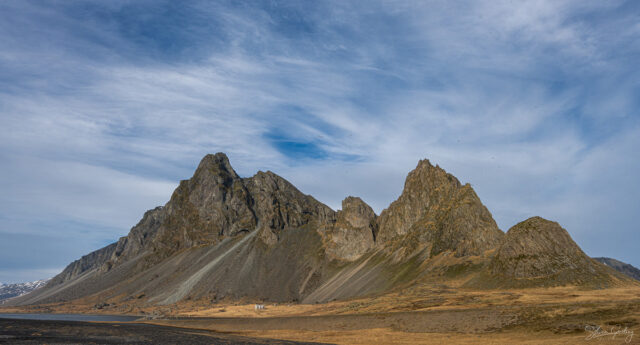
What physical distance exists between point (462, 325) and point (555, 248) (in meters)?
54.8

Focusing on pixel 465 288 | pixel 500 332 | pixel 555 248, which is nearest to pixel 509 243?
pixel 555 248

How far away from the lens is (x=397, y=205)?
18500cm

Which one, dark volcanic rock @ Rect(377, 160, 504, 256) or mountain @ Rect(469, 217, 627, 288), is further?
dark volcanic rock @ Rect(377, 160, 504, 256)

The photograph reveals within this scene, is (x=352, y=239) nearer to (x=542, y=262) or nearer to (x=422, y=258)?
(x=422, y=258)
